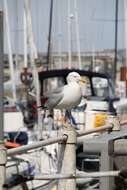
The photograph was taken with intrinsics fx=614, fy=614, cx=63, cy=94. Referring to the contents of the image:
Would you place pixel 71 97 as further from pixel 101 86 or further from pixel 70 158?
pixel 101 86

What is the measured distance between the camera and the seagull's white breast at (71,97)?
6.04 m

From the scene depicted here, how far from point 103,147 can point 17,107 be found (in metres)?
13.7

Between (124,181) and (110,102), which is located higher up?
(124,181)

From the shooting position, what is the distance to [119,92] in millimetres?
23047

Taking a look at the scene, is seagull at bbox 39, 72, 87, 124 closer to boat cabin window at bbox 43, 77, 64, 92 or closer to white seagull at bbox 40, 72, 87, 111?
white seagull at bbox 40, 72, 87, 111

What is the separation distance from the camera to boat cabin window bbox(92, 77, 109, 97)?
1856 centimetres

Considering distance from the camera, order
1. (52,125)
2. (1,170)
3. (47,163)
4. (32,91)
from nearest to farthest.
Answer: (1,170), (47,163), (52,125), (32,91)

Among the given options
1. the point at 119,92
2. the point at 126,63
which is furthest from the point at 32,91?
the point at 126,63

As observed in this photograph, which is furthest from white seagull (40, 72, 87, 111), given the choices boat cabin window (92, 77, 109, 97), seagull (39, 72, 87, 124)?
boat cabin window (92, 77, 109, 97)

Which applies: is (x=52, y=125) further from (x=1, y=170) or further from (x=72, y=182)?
(x=1, y=170)

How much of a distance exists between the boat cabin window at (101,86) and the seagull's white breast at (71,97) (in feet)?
39.6

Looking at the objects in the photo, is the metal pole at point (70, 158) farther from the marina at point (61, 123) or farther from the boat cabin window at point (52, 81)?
the boat cabin window at point (52, 81)

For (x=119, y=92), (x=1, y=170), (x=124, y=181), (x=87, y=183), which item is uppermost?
(x=1, y=170)

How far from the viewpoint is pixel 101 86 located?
1850 centimetres
